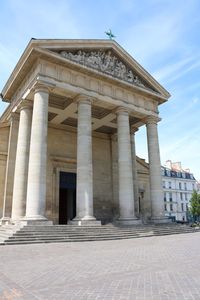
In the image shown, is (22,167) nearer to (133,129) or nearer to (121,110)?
(121,110)

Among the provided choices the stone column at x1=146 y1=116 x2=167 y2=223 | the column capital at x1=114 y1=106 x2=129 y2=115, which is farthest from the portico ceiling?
the stone column at x1=146 y1=116 x2=167 y2=223

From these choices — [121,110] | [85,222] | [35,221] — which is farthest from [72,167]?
[35,221]

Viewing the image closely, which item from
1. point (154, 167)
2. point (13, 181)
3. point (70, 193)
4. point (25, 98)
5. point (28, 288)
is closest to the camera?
point (28, 288)

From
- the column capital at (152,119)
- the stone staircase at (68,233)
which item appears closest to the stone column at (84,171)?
the stone staircase at (68,233)

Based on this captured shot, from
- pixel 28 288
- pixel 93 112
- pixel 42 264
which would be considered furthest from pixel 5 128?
pixel 28 288

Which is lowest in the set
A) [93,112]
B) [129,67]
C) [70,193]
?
[70,193]

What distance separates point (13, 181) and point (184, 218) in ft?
176

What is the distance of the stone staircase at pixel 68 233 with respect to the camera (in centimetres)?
1311

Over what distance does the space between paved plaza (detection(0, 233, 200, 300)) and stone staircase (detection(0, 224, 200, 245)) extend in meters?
4.22

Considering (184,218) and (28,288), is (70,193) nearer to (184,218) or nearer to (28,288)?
(28,288)

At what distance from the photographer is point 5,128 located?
24.6 meters

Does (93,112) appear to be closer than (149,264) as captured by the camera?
No

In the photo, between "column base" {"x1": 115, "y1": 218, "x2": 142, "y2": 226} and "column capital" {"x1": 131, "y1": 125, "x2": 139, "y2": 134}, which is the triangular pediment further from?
"column base" {"x1": 115, "y1": 218, "x2": 142, "y2": 226}

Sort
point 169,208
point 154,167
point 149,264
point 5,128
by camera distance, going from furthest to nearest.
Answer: point 169,208 < point 5,128 < point 154,167 < point 149,264
